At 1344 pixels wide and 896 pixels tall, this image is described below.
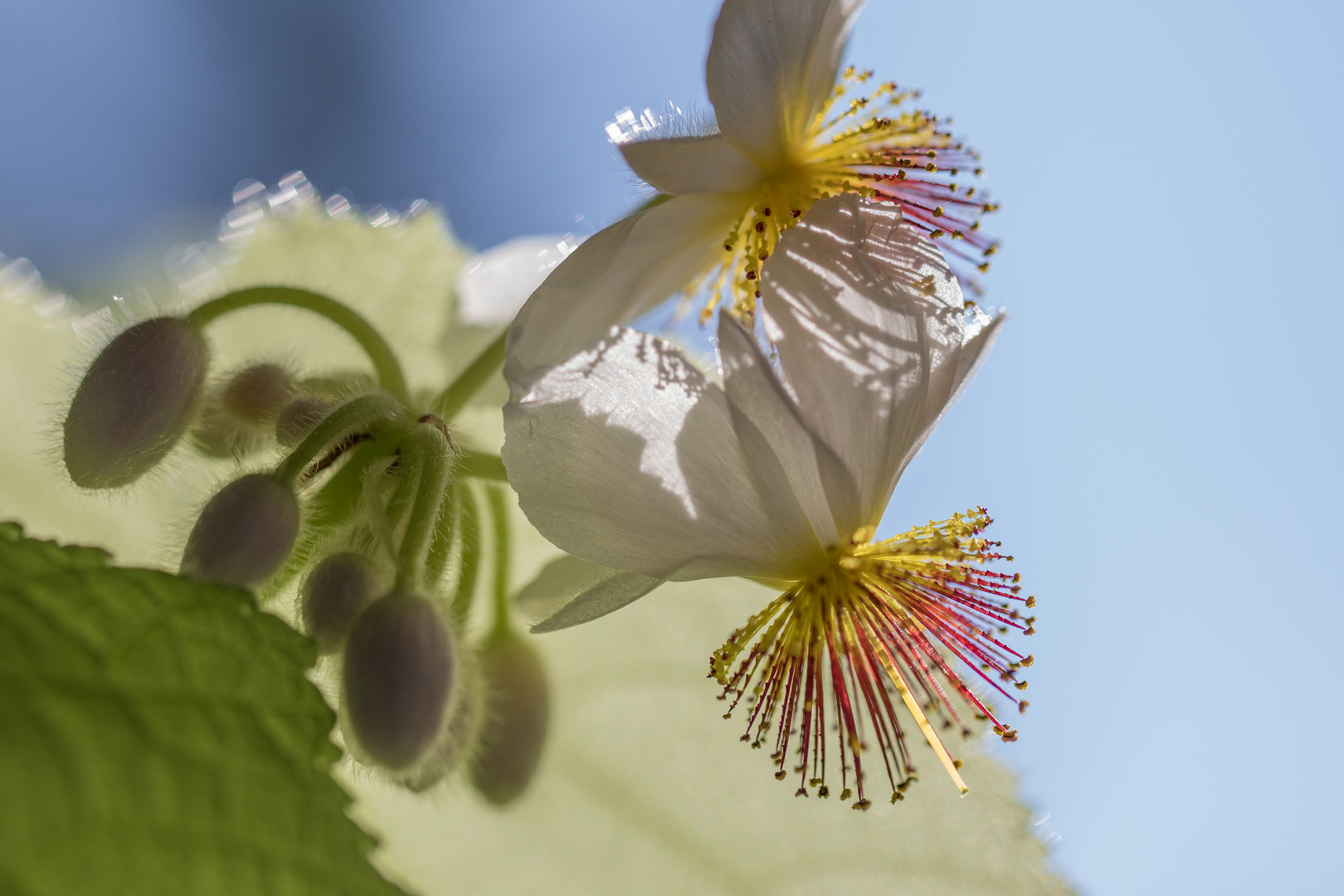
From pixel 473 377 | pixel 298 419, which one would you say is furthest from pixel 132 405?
pixel 473 377

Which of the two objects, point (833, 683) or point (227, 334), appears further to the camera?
point (227, 334)

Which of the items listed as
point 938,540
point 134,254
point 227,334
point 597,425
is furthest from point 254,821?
point 134,254

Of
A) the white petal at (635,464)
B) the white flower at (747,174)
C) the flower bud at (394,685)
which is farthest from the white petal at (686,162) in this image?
the flower bud at (394,685)

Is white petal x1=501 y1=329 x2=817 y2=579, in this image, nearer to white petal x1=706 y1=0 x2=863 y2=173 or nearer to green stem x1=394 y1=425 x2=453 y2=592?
green stem x1=394 y1=425 x2=453 y2=592

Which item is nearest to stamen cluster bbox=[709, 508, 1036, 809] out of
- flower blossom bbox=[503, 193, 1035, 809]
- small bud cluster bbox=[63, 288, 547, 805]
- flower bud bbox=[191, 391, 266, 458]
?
flower blossom bbox=[503, 193, 1035, 809]

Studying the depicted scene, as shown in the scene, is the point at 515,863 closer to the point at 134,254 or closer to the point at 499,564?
the point at 499,564

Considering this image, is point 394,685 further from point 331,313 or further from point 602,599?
point 331,313
